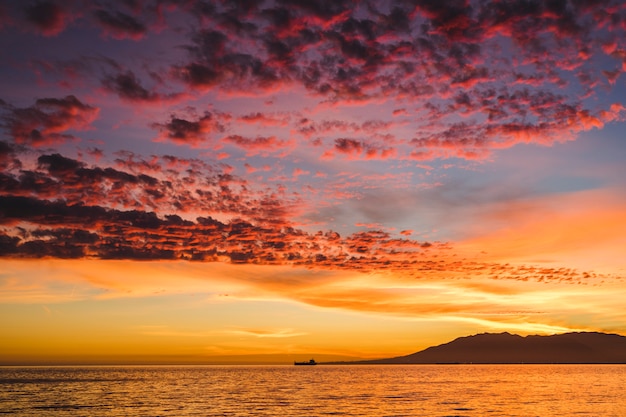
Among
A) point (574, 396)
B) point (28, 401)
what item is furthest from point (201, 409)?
point (574, 396)

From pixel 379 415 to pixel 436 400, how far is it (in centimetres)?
2867

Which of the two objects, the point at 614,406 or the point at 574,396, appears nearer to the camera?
the point at 614,406

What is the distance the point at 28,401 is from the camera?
10375 centimetres

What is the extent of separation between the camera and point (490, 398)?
107m

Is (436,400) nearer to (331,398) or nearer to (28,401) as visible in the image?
(331,398)

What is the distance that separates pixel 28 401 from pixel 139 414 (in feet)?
126

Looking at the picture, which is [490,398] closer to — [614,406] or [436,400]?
[436,400]

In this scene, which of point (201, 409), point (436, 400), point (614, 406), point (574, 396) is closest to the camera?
point (201, 409)

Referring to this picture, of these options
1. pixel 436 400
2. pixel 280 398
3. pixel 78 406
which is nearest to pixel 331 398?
pixel 280 398

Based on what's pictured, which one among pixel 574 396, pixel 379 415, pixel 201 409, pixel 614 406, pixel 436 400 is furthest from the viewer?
pixel 574 396

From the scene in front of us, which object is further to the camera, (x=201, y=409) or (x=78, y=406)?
(x=78, y=406)

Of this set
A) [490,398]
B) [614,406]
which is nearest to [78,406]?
[490,398]

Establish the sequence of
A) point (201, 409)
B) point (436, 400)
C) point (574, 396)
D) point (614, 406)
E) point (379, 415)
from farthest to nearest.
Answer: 1. point (574, 396)
2. point (436, 400)
3. point (614, 406)
4. point (201, 409)
5. point (379, 415)

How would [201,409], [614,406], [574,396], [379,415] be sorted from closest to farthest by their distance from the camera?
[379,415] → [201,409] → [614,406] → [574,396]
